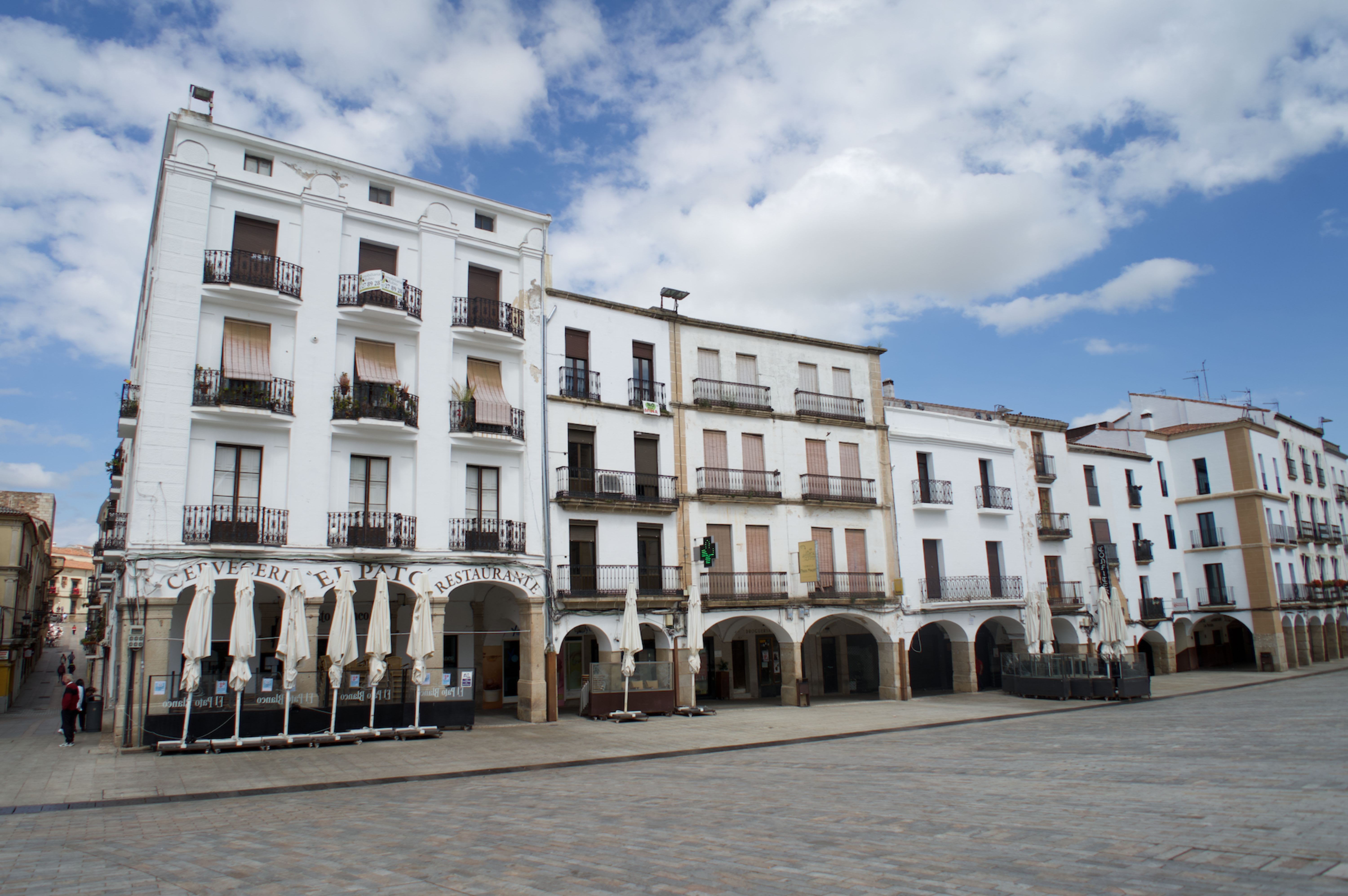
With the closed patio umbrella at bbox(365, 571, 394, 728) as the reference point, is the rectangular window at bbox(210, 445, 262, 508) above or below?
above

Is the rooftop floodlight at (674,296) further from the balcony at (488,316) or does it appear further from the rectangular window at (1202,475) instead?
the rectangular window at (1202,475)

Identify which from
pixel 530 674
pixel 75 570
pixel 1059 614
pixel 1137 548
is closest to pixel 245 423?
pixel 530 674

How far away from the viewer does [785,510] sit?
30.7 m

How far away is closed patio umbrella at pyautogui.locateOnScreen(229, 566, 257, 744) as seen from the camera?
1848 centimetres

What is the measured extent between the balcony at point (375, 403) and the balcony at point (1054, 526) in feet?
88.0

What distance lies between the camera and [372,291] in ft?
76.9

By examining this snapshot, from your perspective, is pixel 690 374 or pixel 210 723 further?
pixel 690 374

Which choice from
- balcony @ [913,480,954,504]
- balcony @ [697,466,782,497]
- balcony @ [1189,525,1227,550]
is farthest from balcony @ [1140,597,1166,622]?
balcony @ [697,466,782,497]

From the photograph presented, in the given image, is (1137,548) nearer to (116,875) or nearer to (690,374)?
(690,374)

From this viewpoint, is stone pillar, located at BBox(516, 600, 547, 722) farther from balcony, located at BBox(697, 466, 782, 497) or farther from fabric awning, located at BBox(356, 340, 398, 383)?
fabric awning, located at BBox(356, 340, 398, 383)

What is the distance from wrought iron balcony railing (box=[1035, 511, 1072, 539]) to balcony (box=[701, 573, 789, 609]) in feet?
45.6

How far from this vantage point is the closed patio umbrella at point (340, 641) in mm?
19656

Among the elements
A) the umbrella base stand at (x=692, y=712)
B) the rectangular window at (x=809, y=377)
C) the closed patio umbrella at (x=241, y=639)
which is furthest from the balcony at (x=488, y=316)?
the umbrella base stand at (x=692, y=712)

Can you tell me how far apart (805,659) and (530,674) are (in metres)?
14.7
